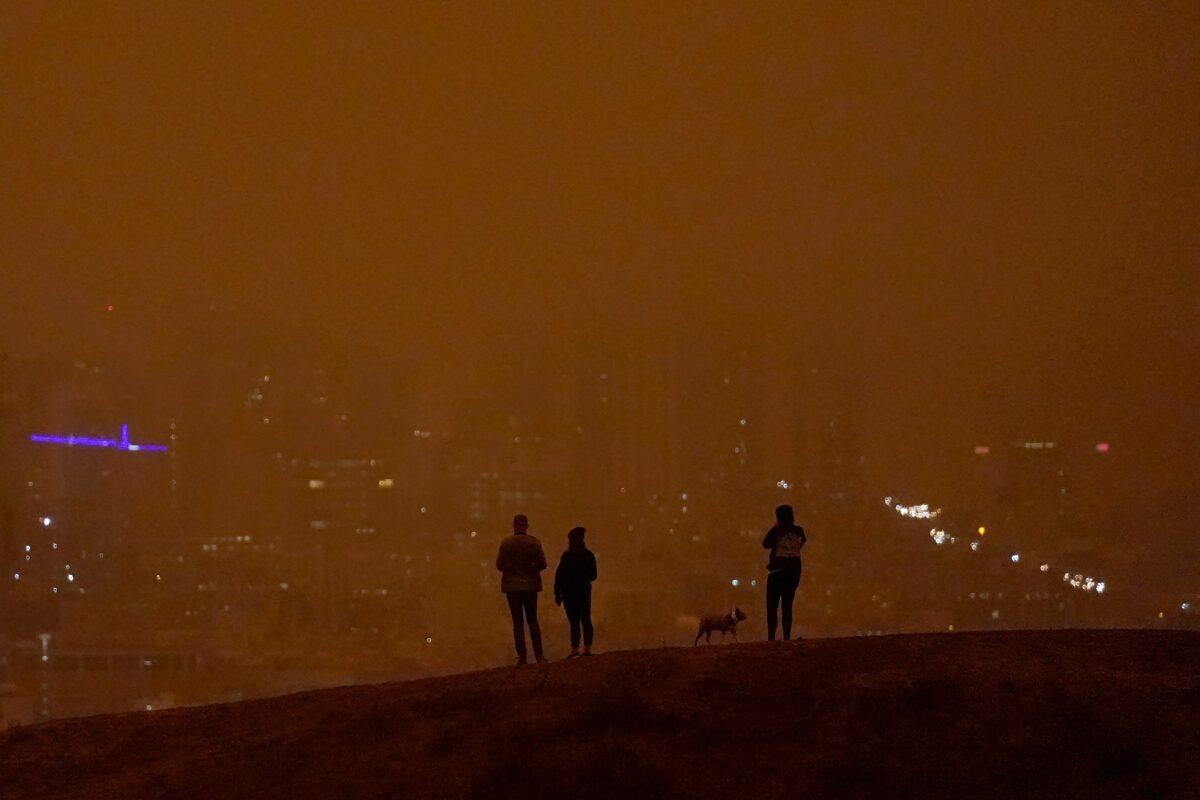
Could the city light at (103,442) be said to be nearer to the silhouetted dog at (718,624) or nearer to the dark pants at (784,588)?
the silhouetted dog at (718,624)

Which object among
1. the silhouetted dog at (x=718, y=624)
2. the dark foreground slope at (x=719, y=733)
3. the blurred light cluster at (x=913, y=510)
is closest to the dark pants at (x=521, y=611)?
the dark foreground slope at (x=719, y=733)

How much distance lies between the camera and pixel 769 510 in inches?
4158

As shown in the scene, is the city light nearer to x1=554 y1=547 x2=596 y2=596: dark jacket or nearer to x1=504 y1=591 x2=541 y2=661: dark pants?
x1=504 y1=591 x2=541 y2=661: dark pants

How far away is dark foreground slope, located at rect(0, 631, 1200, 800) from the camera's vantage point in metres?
7.78

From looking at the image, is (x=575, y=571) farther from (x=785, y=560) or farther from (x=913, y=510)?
(x=913, y=510)

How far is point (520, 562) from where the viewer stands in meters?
12.0

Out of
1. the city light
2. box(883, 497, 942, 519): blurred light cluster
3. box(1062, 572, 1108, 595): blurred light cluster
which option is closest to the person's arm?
box(1062, 572, 1108, 595): blurred light cluster

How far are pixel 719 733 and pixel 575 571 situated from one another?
3.55 meters

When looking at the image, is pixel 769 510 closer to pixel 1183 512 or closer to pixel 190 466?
pixel 1183 512

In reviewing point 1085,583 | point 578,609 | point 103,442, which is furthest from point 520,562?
point 103,442

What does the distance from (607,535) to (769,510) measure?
14677 millimetres

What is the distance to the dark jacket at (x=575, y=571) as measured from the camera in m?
12.0

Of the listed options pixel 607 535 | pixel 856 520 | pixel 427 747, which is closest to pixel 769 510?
pixel 856 520

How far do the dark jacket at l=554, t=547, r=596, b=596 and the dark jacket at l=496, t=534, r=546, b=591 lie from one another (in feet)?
0.77
